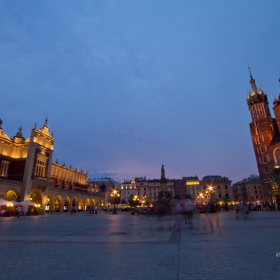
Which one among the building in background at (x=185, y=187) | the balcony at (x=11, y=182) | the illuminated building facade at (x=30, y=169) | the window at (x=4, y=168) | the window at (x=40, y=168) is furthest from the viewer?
the building in background at (x=185, y=187)

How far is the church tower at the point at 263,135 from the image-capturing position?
215 ft

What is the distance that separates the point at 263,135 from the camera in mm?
71312

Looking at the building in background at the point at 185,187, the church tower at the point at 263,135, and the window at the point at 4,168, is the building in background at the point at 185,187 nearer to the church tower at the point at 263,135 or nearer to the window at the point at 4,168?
the church tower at the point at 263,135

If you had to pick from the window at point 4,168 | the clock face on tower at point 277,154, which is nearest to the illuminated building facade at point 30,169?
the window at point 4,168

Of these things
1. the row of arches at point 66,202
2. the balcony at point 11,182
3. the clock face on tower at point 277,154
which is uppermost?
the clock face on tower at point 277,154

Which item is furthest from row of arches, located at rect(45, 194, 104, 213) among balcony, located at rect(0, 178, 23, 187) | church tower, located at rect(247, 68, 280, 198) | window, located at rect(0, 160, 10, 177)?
church tower, located at rect(247, 68, 280, 198)

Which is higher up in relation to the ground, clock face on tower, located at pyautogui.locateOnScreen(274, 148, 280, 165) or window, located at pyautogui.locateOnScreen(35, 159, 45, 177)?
clock face on tower, located at pyautogui.locateOnScreen(274, 148, 280, 165)

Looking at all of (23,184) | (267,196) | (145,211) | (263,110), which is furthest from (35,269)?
(263,110)

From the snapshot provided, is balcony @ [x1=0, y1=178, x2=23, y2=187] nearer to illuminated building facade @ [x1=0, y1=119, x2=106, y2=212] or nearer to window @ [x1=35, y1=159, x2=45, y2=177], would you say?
illuminated building facade @ [x1=0, y1=119, x2=106, y2=212]

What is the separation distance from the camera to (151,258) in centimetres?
614

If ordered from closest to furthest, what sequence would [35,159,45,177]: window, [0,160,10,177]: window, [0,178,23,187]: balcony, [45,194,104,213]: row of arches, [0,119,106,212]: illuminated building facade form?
1. [0,178,23,187]: balcony
2. [0,119,106,212]: illuminated building facade
3. [0,160,10,177]: window
4. [35,159,45,177]: window
5. [45,194,104,213]: row of arches

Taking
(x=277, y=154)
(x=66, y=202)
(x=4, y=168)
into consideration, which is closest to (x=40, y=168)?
(x=4, y=168)

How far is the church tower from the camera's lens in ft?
215

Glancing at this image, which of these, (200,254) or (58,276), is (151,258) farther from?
(58,276)
